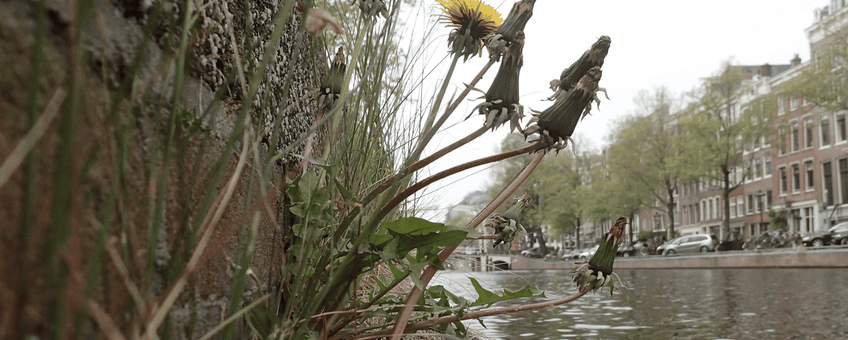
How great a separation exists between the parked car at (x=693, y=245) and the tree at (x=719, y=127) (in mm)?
1977

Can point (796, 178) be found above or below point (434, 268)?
above

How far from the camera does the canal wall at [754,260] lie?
18.9m

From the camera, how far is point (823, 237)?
2359 cm

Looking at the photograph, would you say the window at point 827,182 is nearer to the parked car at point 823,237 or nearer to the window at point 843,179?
the window at point 843,179

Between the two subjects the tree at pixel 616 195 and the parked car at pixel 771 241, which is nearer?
the parked car at pixel 771 241

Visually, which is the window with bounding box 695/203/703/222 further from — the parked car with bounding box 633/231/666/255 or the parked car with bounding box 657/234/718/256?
the parked car with bounding box 657/234/718/256

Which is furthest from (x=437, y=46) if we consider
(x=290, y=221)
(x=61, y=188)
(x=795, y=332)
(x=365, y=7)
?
(x=795, y=332)

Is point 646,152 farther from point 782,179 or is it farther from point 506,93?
point 506,93

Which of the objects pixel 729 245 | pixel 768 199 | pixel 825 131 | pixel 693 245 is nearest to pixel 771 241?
pixel 729 245

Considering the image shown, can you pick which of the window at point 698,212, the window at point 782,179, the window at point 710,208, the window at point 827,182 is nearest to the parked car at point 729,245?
the window at point 827,182

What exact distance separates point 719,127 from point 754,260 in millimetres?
7305

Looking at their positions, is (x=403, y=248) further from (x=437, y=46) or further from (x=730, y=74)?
(x=730, y=74)

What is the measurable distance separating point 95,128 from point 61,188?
0.60 feet

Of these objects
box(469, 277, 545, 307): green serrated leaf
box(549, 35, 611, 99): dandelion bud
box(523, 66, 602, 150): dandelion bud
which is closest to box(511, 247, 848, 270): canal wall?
box(469, 277, 545, 307): green serrated leaf
